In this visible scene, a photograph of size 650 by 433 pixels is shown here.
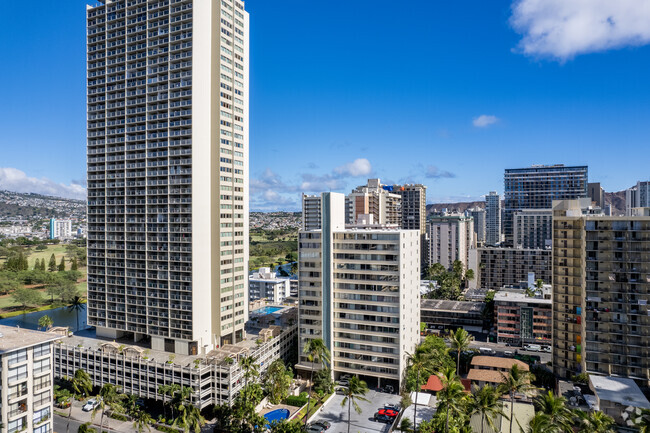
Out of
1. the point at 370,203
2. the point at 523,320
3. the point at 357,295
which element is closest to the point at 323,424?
the point at 357,295

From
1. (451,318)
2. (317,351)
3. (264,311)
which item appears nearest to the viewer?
(317,351)

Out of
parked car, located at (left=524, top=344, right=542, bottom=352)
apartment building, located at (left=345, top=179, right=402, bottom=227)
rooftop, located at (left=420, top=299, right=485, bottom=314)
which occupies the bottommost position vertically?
parked car, located at (left=524, top=344, right=542, bottom=352)

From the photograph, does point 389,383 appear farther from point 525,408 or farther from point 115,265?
point 115,265

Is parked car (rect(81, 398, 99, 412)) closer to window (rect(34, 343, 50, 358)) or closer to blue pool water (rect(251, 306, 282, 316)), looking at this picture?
window (rect(34, 343, 50, 358))

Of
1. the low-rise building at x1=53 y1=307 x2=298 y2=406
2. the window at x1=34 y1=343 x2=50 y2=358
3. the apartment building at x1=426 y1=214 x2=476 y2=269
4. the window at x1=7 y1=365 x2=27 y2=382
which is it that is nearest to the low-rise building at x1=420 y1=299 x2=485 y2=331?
the low-rise building at x1=53 y1=307 x2=298 y2=406

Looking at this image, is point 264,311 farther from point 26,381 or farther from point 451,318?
point 26,381

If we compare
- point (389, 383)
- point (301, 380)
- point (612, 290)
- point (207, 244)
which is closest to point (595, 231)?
point (612, 290)

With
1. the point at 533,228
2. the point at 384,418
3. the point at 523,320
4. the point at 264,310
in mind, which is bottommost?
the point at 384,418
